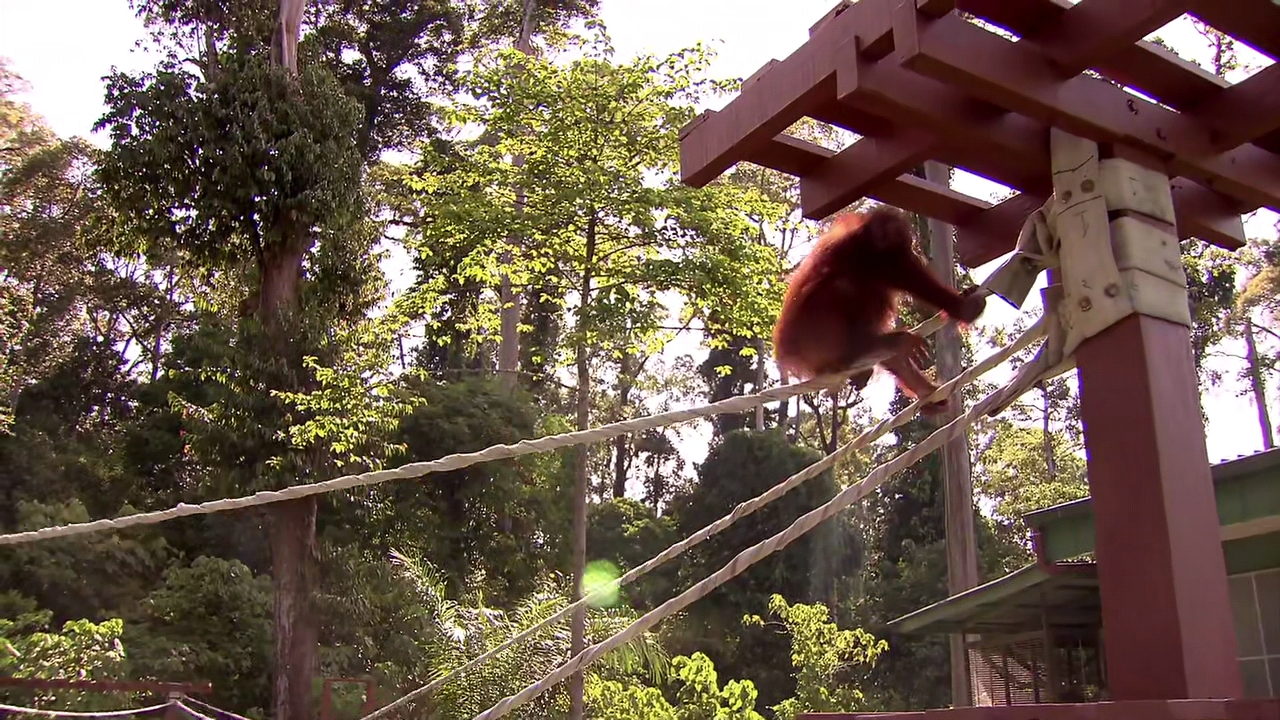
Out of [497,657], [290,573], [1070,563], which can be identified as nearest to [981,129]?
[1070,563]

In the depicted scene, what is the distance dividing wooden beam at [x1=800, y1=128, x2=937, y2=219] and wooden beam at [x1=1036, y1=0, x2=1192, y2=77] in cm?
22

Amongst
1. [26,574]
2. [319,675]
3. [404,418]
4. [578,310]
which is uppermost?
[404,418]

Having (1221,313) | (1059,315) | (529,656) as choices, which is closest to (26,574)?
(529,656)

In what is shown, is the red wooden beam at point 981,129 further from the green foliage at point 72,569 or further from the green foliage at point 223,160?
the green foliage at point 72,569

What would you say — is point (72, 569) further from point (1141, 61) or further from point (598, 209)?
point (1141, 61)

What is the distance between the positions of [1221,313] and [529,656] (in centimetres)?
1191

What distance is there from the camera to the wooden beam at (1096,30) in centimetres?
134

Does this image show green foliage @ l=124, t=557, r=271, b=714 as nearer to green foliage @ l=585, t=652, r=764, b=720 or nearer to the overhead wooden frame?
green foliage @ l=585, t=652, r=764, b=720

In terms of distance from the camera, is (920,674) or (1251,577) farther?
(920,674)

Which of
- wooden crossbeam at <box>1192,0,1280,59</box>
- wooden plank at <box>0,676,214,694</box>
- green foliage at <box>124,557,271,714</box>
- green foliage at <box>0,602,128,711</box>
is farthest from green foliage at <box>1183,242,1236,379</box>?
wooden crossbeam at <box>1192,0,1280,59</box>

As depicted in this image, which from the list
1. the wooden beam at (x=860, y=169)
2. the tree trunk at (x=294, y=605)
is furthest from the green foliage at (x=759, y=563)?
the wooden beam at (x=860, y=169)

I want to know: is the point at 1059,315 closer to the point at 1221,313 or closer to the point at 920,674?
the point at 920,674

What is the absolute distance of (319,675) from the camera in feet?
36.1

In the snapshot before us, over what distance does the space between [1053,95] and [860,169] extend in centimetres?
38
